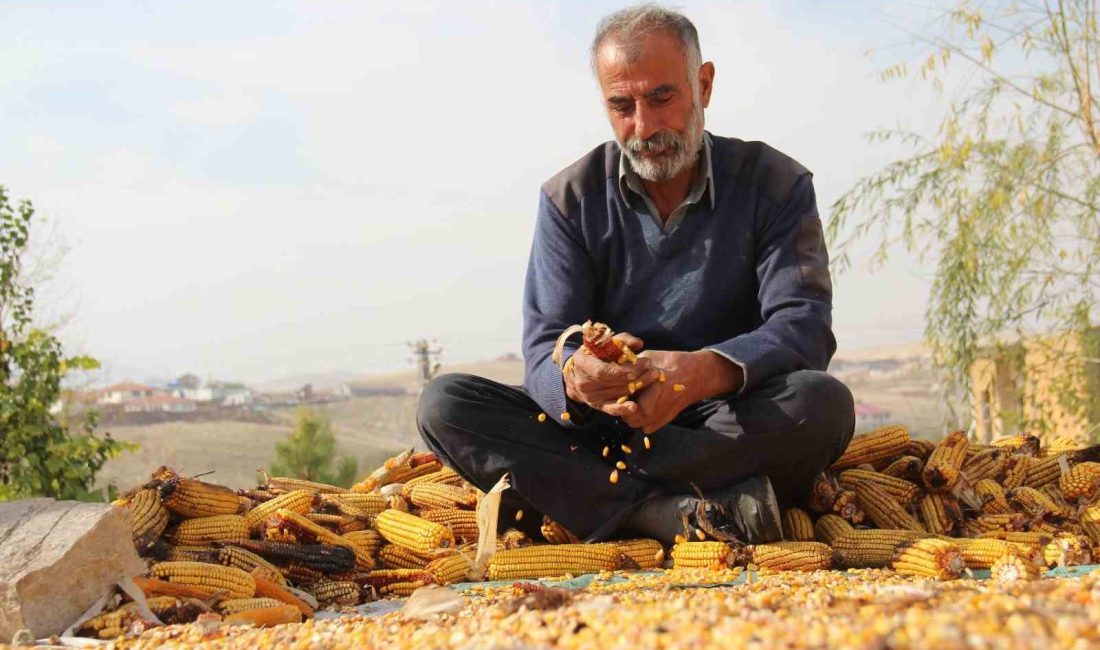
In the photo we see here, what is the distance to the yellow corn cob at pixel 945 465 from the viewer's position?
4684 mm

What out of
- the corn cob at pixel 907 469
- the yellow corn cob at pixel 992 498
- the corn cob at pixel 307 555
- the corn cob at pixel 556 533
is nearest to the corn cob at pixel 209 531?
the corn cob at pixel 307 555

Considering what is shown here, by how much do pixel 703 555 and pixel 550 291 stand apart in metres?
1.34

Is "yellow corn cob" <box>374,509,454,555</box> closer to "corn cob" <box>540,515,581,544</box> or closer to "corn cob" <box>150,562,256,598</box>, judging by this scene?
"corn cob" <box>540,515,581,544</box>

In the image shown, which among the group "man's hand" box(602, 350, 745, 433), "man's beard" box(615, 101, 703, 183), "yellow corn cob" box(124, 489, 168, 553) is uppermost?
"man's beard" box(615, 101, 703, 183)

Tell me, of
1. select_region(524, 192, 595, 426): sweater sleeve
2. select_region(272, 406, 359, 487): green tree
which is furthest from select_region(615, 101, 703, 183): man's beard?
select_region(272, 406, 359, 487): green tree

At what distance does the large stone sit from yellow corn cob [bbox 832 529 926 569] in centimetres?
249

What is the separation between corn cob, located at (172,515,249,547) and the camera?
4.39 meters

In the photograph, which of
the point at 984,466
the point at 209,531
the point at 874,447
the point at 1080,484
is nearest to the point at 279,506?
the point at 209,531

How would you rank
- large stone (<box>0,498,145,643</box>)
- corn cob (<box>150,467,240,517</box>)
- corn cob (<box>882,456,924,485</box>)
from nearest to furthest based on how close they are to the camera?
large stone (<box>0,498,145,643</box>) → corn cob (<box>150,467,240,517</box>) → corn cob (<box>882,456,924,485</box>)

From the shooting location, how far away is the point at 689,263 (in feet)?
15.4

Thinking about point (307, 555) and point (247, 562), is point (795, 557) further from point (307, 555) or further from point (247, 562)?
point (247, 562)

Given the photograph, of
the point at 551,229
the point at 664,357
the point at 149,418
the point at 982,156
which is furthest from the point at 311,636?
the point at 149,418

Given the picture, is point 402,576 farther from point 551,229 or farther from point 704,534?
point 551,229

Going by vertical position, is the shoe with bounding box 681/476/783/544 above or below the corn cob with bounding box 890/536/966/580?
above
